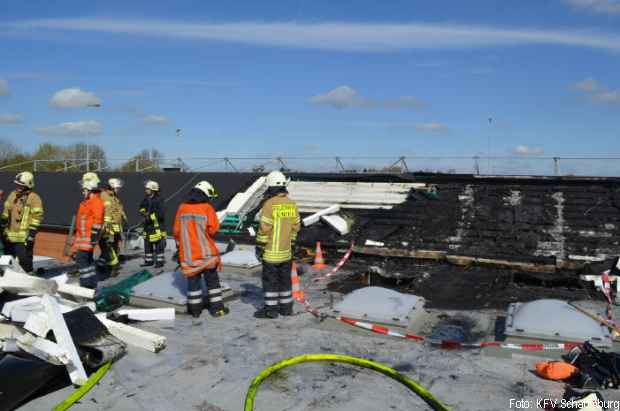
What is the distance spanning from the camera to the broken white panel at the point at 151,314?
6.64m

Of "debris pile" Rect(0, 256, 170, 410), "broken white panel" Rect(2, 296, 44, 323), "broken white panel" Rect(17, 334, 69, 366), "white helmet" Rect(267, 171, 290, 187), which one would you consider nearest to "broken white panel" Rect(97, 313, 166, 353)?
"debris pile" Rect(0, 256, 170, 410)

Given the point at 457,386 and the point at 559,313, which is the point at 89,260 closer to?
the point at 457,386

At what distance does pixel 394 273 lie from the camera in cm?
967

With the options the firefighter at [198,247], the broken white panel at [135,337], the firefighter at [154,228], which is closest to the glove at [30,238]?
the firefighter at [154,228]

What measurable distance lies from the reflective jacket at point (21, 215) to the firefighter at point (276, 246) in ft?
15.6

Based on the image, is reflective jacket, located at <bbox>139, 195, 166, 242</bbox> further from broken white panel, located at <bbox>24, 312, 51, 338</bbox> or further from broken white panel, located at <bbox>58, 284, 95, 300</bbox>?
broken white panel, located at <bbox>24, 312, 51, 338</bbox>

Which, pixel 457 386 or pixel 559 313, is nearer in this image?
pixel 457 386

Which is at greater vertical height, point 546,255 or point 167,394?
point 546,255

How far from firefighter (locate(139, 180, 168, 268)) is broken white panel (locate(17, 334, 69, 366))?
18.4ft

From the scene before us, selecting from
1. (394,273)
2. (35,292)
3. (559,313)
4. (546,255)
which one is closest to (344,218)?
(394,273)

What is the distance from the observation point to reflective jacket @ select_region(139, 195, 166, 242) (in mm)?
10500

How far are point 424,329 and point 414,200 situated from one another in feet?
21.5

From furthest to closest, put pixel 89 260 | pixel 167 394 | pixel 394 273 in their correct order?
1. pixel 394 273
2. pixel 89 260
3. pixel 167 394

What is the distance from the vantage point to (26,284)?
5.54 meters
